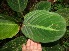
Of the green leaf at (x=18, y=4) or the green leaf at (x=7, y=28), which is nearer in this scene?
the green leaf at (x=7, y=28)

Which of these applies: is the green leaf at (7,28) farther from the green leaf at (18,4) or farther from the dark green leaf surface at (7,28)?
the green leaf at (18,4)

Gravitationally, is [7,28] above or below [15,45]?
above

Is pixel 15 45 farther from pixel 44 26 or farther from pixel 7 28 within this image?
pixel 44 26

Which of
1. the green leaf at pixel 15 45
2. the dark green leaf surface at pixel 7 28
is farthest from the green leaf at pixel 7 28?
the green leaf at pixel 15 45

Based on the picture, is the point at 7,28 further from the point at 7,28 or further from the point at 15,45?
the point at 15,45

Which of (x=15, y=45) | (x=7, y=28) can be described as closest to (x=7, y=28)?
(x=7, y=28)

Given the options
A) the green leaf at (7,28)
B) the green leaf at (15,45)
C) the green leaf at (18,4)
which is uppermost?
the green leaf at (18,4)

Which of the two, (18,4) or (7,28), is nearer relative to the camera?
(7,28)
